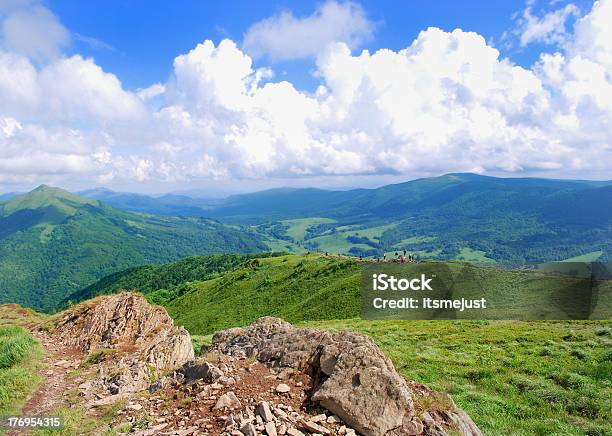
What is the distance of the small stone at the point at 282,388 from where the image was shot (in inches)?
445

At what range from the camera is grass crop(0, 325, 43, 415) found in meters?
13.5

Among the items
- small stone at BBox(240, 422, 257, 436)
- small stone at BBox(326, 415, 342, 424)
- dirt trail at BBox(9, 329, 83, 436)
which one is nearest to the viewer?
small stone at BBox(240, 422, 257, 436)

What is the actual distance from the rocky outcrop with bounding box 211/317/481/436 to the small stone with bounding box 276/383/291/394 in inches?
31.6

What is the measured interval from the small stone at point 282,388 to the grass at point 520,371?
8.65 meters

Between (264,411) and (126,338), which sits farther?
(126,338)

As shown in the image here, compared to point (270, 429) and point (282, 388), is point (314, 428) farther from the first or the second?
point (282, 388)

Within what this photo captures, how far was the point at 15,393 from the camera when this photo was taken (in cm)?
1383

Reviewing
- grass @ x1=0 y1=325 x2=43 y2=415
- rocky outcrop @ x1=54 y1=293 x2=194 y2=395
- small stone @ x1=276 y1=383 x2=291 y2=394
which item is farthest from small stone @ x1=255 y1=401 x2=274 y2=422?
grass @ x1=0 y1=325 x2=43 y2=415

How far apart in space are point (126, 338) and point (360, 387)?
15.3 m

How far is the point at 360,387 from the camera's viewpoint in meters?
10.9

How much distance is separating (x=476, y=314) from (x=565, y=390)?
31981 millimetres

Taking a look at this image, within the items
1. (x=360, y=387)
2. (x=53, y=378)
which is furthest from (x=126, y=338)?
(x=360, y=387)

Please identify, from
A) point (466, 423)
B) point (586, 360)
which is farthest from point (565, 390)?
point (466, 423)

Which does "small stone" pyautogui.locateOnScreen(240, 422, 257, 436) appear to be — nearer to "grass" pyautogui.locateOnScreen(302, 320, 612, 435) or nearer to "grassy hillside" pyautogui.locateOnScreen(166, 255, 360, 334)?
"grass" pyautogui.locateOnScreen(302, 320, 612, 435)
